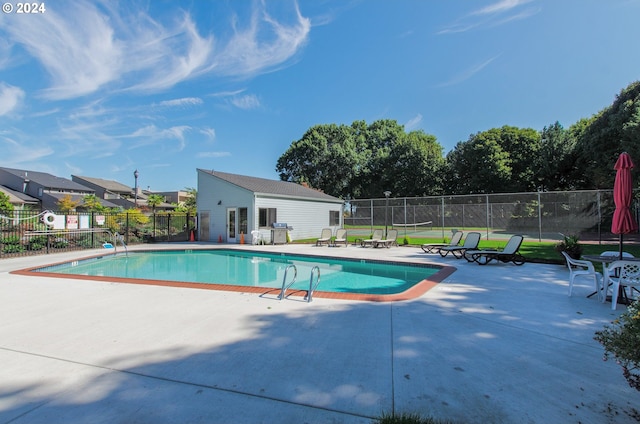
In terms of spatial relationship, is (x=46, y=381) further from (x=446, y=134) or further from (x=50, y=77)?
(x=446, y=134)

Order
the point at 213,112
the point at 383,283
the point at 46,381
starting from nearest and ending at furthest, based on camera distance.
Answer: the point at 46,381, the point at 383,283, the point at 213,112

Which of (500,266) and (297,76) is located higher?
(297,76)

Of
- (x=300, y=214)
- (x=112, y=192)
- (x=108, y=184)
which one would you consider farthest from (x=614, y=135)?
(x=108, y=184)

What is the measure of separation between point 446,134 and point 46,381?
152 feet

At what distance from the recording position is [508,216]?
23.2 meters

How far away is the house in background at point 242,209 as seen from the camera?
18562mm

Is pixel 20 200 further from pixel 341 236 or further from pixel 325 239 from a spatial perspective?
pixel 341 236

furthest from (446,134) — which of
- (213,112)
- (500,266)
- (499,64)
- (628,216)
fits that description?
(628,216)

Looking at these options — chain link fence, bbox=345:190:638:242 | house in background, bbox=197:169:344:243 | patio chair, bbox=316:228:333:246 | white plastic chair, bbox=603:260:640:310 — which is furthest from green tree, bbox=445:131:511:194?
white plastic chair, bbox=603:260:640:310

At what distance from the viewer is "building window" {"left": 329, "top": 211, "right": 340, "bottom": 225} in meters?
25.1

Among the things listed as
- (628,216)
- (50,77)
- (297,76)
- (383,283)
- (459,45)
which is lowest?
(383,283)

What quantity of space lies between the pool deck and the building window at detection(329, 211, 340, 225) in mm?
19385

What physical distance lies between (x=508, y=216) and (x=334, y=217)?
40.7 feet

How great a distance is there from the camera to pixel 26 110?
1789cm
